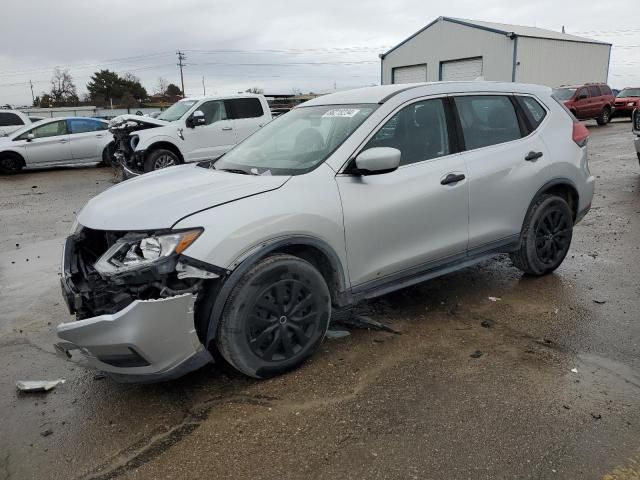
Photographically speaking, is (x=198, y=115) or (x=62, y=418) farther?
(x=198, y=115)

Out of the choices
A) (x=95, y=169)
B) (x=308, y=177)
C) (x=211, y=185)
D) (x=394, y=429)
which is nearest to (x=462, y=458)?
(x=394, y=429)

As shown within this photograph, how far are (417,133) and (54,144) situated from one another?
44.6ft

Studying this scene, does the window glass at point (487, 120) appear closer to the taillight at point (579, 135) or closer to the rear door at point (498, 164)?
the rear door at point (498, 164)

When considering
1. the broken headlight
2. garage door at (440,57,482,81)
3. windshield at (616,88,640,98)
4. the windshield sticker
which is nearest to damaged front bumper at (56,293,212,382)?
the broken headlight

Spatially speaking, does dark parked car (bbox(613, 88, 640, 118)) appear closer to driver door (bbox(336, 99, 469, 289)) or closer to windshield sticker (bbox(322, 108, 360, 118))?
driver door (bbox(336, 99, 469, 289))

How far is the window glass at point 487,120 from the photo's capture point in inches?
163

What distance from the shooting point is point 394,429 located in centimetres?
276

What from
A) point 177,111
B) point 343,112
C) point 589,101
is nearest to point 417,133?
point 343,112

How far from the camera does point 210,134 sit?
11.6 metres

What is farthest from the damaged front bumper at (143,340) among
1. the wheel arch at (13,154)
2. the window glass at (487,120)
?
the wheel arch at (13,154)

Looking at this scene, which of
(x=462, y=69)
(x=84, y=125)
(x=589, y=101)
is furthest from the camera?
(x=462, y=69)

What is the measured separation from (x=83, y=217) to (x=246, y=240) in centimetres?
117

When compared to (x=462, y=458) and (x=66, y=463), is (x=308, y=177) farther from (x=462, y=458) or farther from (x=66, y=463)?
(x=66, y=463)

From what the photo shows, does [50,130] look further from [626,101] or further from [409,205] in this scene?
[626,101]
